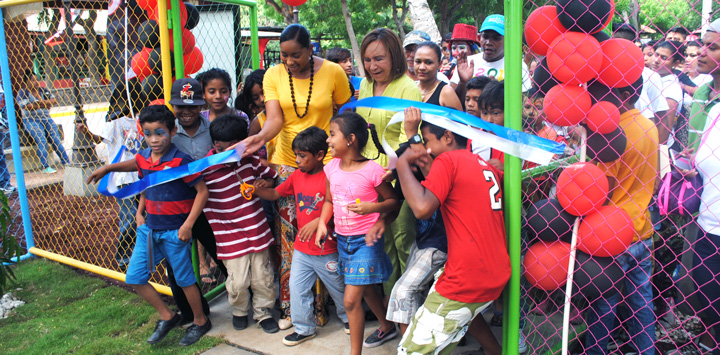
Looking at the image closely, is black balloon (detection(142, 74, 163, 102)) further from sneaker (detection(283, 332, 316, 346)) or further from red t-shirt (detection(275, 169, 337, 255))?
sneaker (detection(283, 332, 316, 346))

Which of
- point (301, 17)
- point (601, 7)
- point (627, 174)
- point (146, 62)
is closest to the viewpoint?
point (601, 7)

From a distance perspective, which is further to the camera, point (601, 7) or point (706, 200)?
point (706, 200)

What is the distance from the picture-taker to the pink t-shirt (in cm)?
304

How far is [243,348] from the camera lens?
11.3 ft

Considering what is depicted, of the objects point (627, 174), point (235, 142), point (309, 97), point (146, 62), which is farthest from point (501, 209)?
point (146, 62)

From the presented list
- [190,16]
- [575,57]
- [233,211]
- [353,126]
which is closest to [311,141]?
[353,126]

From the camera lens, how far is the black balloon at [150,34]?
402 centimetres

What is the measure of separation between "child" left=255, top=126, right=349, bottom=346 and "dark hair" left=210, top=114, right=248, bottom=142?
35 cm

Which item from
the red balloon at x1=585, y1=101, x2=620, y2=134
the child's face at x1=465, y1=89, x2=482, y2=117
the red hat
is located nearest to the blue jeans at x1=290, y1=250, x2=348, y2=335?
the child's face at x1=465, y1=89, x2=482, y2=117

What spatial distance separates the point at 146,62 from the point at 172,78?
0.41m

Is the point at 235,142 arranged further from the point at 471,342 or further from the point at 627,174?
the point at 627,174

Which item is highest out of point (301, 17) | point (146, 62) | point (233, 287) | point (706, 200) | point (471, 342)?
point (301, 17)

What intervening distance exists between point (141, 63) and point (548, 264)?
3226 millimetres

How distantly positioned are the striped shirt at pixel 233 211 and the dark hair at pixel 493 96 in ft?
5.03
